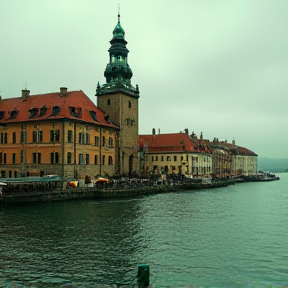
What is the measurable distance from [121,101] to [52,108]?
18.0 meters

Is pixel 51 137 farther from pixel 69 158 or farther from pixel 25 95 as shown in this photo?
pixel 25 95

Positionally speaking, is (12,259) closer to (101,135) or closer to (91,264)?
(91,264)

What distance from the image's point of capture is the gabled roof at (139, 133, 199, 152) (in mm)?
111062

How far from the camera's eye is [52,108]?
226ft

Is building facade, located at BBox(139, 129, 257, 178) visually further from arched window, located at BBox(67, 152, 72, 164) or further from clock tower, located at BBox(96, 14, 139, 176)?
arched window, located at BBox(67, 152, 72, 164)

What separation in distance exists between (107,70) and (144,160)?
3510 centimetres

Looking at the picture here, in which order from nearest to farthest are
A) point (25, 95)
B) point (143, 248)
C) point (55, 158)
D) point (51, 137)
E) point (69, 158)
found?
point (143, 248)
point (55, 158)
point (51, 137)
point (69, 158)
point (25, 95)

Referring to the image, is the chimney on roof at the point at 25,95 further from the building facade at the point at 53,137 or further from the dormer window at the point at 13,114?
the dormer window at the point at 13,114

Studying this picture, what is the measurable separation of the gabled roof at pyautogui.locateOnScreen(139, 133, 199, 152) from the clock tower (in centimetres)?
2503

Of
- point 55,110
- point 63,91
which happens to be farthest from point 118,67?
point 55,110

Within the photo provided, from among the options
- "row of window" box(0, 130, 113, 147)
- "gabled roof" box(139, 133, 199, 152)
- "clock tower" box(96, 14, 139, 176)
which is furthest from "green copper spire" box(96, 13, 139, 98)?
"gabled roof" box(139, 133, 199, 152)

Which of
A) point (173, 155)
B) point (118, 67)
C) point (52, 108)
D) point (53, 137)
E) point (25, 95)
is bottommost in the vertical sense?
point (173, 155)

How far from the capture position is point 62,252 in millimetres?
25047

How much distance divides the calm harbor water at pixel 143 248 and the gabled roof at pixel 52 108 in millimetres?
26862
